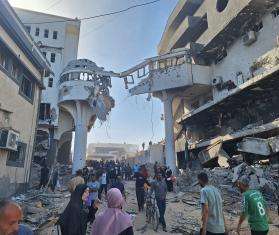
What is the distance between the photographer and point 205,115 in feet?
86.8

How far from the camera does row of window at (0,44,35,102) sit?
43.6ft

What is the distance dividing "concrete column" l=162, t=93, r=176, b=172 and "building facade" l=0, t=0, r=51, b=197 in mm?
15263

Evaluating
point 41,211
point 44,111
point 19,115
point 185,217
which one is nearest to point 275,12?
point 185,217

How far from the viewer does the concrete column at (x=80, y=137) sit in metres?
31.3

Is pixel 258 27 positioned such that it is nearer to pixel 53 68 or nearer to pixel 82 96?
pixel 82 96

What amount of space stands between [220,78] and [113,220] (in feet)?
85.9

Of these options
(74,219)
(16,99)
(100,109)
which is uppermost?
(100,109)

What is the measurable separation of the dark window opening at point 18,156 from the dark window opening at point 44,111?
16.1 metres

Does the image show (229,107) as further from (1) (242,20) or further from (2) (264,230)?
(2) (264,230)

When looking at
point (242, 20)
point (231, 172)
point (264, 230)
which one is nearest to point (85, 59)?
point (242, 20)

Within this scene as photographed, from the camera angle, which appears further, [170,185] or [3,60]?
[170,185]

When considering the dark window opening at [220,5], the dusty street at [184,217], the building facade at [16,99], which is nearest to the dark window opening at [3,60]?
the building facade at [16,99]

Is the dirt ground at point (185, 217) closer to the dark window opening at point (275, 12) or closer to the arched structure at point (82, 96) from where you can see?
the dark window opening at point (275, 12)

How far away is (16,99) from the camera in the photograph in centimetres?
1456
